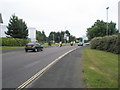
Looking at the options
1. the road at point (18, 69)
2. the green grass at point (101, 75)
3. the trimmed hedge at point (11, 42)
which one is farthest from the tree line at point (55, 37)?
the green grass at point (101, 75)

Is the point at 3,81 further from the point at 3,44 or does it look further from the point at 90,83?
the point at 3,44

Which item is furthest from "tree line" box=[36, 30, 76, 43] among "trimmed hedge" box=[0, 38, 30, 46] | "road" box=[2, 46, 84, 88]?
"road" box=[2, 46, 84, 88]

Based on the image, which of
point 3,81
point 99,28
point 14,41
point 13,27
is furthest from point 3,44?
point 99,28

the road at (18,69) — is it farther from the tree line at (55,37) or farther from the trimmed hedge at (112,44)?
the tree line at (55,37)

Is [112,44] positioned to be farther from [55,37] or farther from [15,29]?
[55,37]

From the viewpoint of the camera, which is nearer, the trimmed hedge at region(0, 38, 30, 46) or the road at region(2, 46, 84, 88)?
the road at region(2, 46, 84, 88)

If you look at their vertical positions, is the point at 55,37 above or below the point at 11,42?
above

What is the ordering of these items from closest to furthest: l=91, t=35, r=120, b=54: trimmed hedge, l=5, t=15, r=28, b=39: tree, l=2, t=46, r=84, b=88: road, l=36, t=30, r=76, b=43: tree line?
1. l=2, t=46, r=84, b=88: road
2. l=91, t=35, r=120, b=54: trimmed hedge
3. l=5, t=15, r=28, b=39: tree
4. l=36, t=30, r=76, b=43: tree line

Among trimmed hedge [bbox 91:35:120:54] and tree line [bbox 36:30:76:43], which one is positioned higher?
tree line [bbox 36:30:76:43]

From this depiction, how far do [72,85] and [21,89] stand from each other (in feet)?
6.11

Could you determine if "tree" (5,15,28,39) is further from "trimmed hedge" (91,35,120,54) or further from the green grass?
the green grass

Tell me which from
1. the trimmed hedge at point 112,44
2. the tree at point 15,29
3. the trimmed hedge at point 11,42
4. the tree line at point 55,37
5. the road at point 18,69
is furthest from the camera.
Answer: the tree line at point 55,37

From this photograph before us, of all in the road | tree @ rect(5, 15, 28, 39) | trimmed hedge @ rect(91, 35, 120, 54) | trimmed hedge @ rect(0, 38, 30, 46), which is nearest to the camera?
the road

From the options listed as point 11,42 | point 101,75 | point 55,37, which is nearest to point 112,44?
point 101,75
